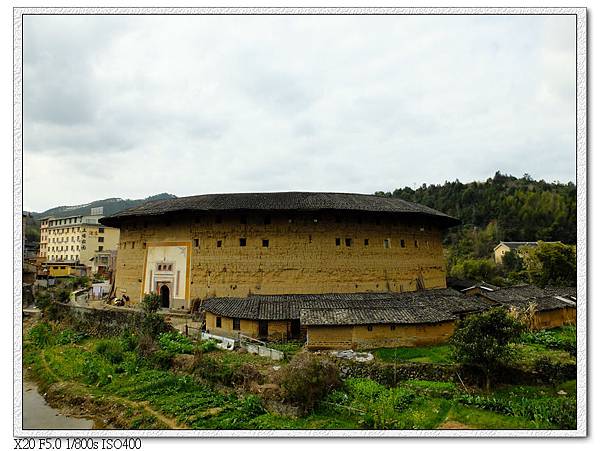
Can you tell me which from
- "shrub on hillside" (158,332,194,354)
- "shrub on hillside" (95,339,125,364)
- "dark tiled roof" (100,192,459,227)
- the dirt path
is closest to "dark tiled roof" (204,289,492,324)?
"shrub on hillside" (158,332,194,354)

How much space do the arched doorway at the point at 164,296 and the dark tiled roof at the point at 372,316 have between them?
8322mm

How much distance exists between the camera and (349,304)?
13586mm

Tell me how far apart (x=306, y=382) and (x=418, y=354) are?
3.98 meters

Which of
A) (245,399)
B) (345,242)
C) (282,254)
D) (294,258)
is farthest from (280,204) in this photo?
(245,399)

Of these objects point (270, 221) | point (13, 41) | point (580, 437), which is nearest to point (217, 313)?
point (270, 221)

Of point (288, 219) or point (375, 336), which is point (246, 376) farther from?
point (288, 219)

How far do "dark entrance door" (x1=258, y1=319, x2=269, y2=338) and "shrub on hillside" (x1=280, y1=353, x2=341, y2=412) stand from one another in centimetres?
410

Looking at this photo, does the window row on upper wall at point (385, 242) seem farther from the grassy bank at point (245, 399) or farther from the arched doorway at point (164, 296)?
the arched doorway at point (164, 296)

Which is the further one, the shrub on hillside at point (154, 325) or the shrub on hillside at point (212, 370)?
the shrub on hillside at point (154, 325)

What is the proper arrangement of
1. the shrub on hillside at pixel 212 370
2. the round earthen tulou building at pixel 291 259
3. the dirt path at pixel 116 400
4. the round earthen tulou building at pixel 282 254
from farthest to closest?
the round earthen tulou building at pixel 282 254 → the round earthen tulou building at pixel 291 259 → the shrub on hillside at pixel 212 370 → the dirt path at pixel 116 400

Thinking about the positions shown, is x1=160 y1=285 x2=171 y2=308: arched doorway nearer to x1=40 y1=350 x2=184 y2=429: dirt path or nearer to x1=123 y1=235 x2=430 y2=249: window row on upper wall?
x1=123 y1=235 x2=430 y2=249: window row on upper wall

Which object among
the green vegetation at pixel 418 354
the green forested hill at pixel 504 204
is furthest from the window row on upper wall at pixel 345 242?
the green forested hill at pixel 504 204

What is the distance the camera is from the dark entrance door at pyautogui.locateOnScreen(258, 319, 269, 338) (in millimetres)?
13172

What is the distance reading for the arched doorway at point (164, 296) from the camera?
58.6 feet
